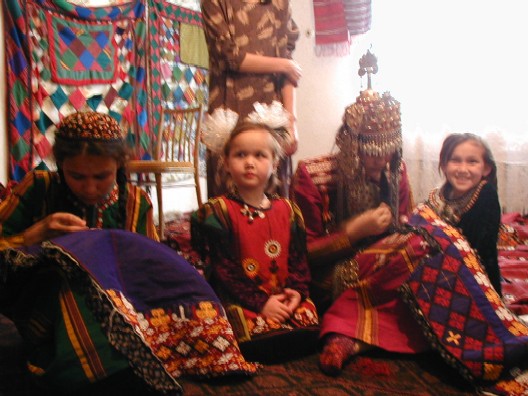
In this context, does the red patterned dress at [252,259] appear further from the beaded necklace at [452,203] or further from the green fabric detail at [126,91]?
the green fabric detail at [126,91]

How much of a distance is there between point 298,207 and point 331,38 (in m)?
2.96

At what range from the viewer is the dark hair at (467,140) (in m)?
1.74

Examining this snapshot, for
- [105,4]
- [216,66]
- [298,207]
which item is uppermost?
[105,4]

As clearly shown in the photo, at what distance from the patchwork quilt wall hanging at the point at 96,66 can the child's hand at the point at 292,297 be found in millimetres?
2376

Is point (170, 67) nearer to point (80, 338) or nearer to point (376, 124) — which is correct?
point (376, 124)

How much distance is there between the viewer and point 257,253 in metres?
1.59

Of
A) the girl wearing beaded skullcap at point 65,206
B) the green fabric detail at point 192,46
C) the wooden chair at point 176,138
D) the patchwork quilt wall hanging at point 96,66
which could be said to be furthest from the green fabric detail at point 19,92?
the girl wearing beaded skullcap at point 65,206

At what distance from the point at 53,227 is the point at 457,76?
11.5ft

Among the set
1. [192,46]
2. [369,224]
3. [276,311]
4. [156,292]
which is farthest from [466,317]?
[192,46]

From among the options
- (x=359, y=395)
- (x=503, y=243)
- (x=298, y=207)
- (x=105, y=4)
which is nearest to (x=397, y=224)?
(x=298, y=207)

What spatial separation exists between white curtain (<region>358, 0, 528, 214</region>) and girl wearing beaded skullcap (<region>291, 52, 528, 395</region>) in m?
2.25

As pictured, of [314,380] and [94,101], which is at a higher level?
[94,101]

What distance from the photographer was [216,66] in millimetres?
2113

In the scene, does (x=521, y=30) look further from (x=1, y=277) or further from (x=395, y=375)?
(x=1, y=277)
